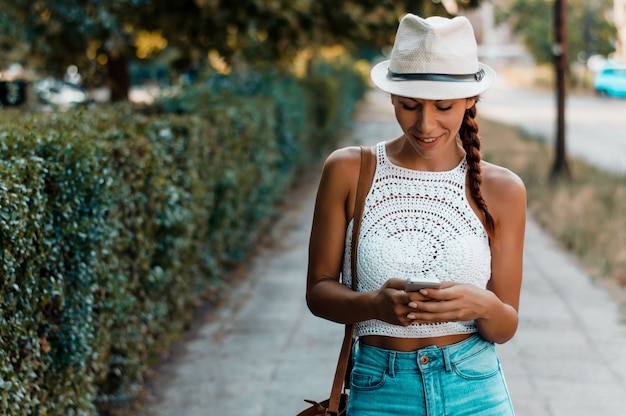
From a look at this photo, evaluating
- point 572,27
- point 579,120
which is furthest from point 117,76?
point 572,27

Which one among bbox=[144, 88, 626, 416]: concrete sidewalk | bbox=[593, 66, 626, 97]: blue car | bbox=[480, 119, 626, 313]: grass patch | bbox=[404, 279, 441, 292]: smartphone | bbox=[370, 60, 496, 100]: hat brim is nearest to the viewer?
bbox=[404, 279, 441, 292]: smartphone

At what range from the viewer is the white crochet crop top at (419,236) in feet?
7.81

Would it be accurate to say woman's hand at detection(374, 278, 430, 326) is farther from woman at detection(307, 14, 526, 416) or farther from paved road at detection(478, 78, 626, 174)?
paved road at detection(478, 78, 626, 174)

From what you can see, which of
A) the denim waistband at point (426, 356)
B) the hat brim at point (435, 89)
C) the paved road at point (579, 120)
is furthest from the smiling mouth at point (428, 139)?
the paved road at point (579, 120)

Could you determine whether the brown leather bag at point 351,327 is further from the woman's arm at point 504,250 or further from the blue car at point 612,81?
the blue car at point 612,81

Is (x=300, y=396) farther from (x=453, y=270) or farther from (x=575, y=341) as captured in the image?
(x=453, y=270)

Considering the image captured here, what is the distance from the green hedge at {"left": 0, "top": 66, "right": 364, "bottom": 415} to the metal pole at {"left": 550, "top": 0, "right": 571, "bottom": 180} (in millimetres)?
6289

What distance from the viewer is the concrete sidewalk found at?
532cm

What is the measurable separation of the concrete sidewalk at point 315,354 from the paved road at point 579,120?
17.4ft

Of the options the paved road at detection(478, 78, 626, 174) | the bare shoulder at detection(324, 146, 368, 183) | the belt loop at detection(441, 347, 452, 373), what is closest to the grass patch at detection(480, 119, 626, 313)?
the paved road at detection(478, 78, 626, 174)

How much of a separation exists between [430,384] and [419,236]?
1.19 ft

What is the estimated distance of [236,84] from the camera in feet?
36.6

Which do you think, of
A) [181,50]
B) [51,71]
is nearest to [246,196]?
[181,50]

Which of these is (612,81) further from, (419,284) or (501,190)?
(419,284)
